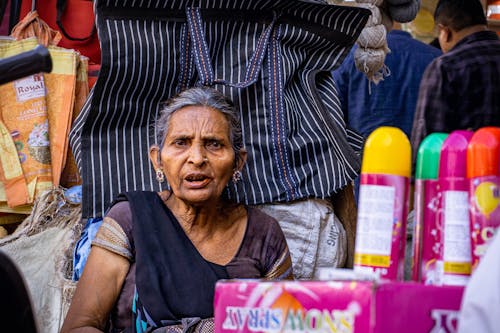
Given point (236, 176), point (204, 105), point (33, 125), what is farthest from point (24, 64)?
point (33, 125)

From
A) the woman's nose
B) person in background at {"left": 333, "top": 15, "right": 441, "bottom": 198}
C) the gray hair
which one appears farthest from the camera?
person in background at {"left": 333, "top": 15, "right": 441, "bottom": 198}

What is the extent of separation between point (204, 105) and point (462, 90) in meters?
1.19

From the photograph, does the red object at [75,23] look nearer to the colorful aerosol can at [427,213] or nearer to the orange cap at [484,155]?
the colorful aerosol can at [427,213]

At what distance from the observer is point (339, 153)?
10.7 feet

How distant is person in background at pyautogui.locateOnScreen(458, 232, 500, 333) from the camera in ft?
4.21

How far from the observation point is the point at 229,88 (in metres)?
3.17

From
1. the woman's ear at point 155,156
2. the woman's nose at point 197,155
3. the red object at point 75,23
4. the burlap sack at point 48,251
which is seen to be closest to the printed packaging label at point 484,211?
the woman's nose at point 197,155

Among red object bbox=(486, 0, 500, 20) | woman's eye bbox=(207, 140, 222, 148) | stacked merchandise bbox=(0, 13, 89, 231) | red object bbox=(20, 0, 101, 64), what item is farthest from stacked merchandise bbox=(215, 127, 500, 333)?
red object bbox=(486, 0, 500, 20)

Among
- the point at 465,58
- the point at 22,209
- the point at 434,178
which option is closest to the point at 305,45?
the point at 465,58

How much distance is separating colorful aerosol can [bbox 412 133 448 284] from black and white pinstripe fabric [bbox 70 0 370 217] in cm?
155

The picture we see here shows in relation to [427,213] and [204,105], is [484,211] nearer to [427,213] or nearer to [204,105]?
[427,213]

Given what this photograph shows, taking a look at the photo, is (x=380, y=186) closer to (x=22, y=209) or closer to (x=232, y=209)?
(x=232, y=209)

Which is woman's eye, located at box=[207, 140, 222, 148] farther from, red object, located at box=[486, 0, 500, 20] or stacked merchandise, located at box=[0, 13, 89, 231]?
red object, located at box=[486, 0, 500, 20]

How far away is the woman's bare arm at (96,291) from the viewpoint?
259 centimetres
